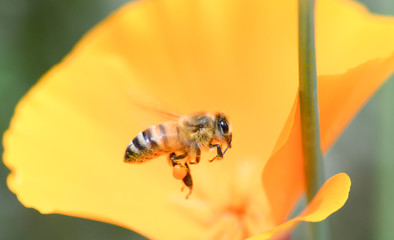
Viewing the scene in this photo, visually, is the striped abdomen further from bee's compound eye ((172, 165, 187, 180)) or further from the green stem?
the green stem

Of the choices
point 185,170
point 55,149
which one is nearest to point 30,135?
point 55,149

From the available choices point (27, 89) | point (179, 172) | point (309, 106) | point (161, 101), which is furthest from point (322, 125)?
point (27, 89)

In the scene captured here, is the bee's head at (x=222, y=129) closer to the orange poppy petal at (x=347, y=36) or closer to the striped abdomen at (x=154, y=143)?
the striped abdomen at (x=154, y=143)

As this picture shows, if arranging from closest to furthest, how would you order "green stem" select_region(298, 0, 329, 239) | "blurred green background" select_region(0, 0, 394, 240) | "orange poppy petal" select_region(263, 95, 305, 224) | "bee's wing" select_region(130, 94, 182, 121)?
"green stem" select_region(298, 0, 329, 239) → "orange poppy petal" select_region(263, 95, 305, 224) → "bee's wing" select_region(130, 94, 182, 121) → "blurred green background" select_region(0, 0, 394, 240)

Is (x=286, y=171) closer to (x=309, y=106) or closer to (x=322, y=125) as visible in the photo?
(x=322, y=125)

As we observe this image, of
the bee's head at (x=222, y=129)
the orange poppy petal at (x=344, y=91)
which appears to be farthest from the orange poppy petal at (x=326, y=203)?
the bee's head at (x=222, y=129)

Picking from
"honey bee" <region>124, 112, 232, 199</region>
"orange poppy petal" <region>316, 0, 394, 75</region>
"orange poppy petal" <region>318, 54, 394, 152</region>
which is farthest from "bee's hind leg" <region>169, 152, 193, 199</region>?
"orange poppy petal" <region>316, 0, 394, 75</region>
